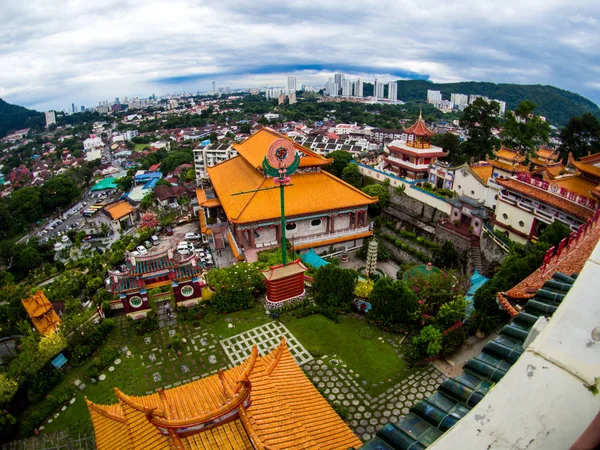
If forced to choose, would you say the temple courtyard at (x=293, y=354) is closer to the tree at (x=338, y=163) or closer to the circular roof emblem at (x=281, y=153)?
the circular roof emblem at (x=281, y=153)

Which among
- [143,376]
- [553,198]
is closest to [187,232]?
[143,376]

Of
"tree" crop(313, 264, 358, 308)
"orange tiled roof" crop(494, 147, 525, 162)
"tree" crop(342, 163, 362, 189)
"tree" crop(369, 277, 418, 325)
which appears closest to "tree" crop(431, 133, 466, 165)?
"orange tiled roof" crop(494, 147, 525, 162)

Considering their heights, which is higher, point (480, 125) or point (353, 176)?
point (480, 125)

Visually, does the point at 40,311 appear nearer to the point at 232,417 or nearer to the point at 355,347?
the point at 355,347

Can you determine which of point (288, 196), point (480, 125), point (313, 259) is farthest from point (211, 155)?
point (313, 259)

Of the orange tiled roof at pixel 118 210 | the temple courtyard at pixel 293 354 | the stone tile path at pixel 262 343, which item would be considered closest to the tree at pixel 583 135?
the temple courtyard at pixel 293 354

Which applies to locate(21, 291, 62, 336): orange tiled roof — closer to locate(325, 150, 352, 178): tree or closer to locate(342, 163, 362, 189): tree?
locate(342, 163, 362, 189): tree
